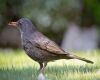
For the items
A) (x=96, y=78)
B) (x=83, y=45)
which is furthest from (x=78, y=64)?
(x=83, y=45)

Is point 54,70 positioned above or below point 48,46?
below

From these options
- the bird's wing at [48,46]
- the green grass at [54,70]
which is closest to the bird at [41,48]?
the bird's wing at [48,46]

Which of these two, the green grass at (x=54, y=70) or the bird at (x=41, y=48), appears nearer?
the bird at (x=41, y=48)

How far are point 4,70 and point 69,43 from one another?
5.43 meters

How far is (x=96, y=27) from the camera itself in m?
13.5

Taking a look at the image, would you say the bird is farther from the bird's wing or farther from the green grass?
the green grass

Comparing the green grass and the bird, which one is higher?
the bird

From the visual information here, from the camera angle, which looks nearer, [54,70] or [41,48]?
[41,48]

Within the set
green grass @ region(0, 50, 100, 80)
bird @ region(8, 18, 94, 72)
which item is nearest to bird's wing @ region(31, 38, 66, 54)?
bird @ region(8, 18, 94, 72)

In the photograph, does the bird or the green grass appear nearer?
the bird

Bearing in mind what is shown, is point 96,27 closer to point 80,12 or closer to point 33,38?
point 80,12

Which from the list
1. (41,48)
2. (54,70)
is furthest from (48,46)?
(54,70)

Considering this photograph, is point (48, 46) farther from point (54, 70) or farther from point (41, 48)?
point (54, 70)

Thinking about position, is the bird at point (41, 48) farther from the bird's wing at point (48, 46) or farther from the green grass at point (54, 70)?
the green grass at point (54, 70)
